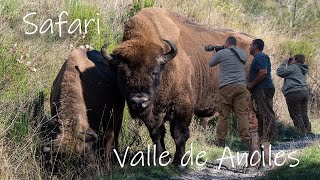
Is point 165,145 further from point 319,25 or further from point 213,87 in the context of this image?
point 319,25

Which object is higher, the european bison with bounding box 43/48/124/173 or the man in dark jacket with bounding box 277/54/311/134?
the european bison with bounding box 43/48/124/173

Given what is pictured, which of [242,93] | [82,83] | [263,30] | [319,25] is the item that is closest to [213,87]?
[242,93]

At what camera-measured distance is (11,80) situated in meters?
11.2

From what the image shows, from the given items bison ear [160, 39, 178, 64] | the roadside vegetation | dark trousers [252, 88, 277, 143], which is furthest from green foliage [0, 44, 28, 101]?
dark trousers [252, 88, 277, 143]

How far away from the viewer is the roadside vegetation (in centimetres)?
947

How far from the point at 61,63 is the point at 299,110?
6.42 m

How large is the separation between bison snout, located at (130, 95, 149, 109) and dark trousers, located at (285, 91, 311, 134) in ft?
24.6

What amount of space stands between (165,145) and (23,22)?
4.96 meters

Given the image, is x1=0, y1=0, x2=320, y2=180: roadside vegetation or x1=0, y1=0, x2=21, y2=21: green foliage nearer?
x1=0, y1=0, x2=320, y2=180: roadside vegetation

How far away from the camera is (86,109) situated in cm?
1028

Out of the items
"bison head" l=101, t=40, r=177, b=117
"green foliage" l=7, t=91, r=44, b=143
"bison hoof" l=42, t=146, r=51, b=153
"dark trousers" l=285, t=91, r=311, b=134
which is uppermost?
"bison head" l=101, t=40, r=177, b=117

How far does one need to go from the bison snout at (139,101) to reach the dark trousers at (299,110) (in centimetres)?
749

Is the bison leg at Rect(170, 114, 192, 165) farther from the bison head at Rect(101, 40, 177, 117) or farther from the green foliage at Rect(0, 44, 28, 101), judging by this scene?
the green foliage at Rect(0, 44, 28, 101)

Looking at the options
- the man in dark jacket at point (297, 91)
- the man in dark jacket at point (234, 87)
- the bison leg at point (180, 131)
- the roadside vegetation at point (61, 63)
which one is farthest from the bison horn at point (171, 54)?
the man in dark jacket at point (297, 91)
